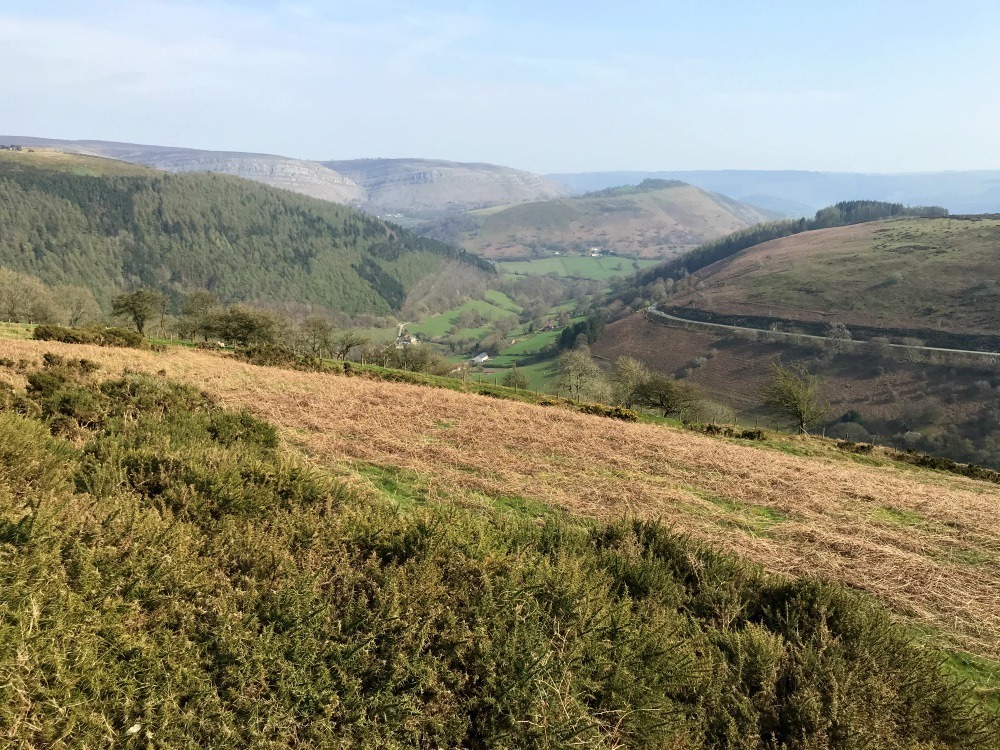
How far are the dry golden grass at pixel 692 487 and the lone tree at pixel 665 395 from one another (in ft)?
97.2

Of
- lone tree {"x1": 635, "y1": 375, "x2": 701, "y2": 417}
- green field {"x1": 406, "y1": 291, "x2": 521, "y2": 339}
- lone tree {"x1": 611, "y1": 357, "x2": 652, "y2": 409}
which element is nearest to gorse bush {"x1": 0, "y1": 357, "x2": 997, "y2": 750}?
lone tree {"x1": 635, "y1": 375, "x2": 701, "y2": 417}

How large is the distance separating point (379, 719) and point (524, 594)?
6.47 feet

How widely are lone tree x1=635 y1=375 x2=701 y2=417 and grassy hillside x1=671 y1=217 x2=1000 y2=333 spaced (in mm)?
78838

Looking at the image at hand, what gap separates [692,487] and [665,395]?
126ft

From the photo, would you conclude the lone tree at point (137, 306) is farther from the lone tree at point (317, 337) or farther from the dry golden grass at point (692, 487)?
the dry golden grass at point (692, 487)

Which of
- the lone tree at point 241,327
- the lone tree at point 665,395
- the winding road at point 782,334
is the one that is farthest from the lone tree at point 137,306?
the winding road at point 782,334

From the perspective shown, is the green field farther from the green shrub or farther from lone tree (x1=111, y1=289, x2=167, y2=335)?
the green shrub

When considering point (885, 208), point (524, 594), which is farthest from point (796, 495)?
point (885, 208)

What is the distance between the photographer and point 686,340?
117875 millimetres

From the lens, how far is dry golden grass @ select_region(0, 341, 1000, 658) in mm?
9820

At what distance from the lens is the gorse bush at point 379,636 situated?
13.0 ft

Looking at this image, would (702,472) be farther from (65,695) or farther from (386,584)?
(65,695)

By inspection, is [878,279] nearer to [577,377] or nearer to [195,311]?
[577,377]

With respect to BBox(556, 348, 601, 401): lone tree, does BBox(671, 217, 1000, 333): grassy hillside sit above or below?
above
